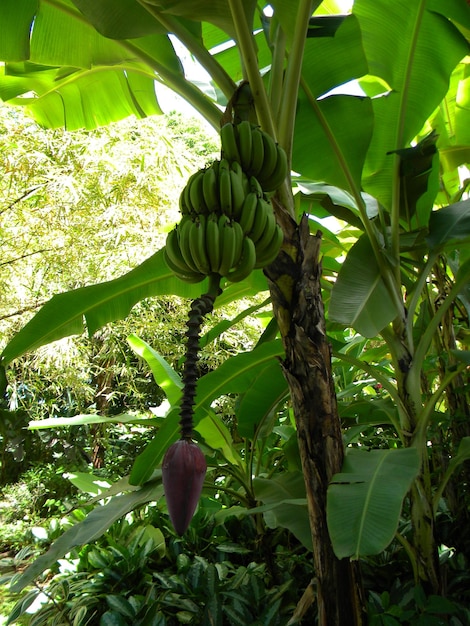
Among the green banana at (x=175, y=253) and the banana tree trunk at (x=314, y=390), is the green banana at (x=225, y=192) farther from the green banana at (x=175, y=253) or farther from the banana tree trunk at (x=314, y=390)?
the banana tree trunk at (x=314, y=390)

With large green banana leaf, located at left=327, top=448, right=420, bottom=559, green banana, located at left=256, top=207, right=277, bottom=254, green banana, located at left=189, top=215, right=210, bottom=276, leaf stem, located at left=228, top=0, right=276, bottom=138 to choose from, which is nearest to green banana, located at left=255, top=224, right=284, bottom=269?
green banana, located at left=256, top=207, right=277, bottom=254

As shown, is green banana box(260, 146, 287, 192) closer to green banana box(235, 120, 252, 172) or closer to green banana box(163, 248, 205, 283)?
green banana box(235, 120, 252, 172)

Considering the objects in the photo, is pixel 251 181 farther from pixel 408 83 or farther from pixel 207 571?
pixel 207 571

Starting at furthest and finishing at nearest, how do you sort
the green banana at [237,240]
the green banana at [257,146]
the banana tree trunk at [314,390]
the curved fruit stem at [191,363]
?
the banana tree trunk at [314,390] → the green banana at [257,146] → the green banana at [237,240] → the curved fruit stem at [191,363]

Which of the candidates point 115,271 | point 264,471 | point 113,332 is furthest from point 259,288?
point 113,332

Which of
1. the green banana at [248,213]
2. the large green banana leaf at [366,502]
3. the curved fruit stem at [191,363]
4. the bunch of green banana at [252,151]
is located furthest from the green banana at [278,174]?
the large green banana leaf at [366,502]

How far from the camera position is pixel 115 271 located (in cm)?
323

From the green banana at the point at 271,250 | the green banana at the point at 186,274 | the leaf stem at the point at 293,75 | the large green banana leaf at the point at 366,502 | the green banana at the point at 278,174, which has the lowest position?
the large green banana leaf at the point at 366,502


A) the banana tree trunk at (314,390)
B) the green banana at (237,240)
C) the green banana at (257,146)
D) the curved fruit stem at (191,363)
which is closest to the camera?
the curved fruit stem at (191,363)

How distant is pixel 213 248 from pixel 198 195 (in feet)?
0.35

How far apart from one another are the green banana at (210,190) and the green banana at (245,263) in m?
0.06

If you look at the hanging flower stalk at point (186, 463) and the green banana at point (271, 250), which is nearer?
the hanging flower stalk at point (186, 463)

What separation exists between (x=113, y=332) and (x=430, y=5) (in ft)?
9.62

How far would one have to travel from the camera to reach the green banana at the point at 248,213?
57 centimetres
